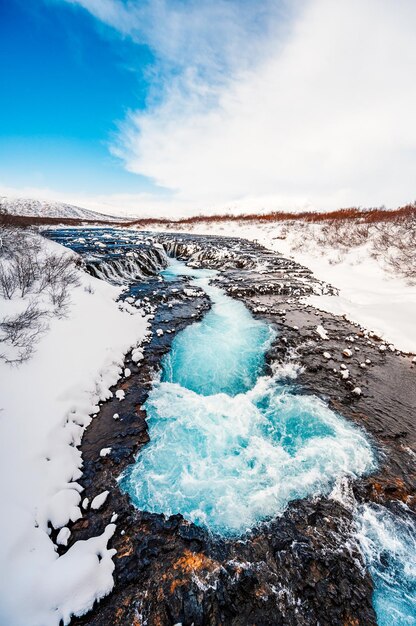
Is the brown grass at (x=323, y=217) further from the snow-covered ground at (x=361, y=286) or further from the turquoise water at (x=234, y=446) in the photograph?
the turquoise water at (x=234, y=446)

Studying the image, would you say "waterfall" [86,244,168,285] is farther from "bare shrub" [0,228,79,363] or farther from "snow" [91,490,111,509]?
"snow" [91,490,111,509]

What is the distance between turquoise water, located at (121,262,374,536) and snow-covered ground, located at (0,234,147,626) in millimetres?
908

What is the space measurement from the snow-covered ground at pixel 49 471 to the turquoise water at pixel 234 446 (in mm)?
908

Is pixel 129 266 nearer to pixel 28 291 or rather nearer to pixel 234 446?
pixel 28 291

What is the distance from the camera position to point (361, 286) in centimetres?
1353

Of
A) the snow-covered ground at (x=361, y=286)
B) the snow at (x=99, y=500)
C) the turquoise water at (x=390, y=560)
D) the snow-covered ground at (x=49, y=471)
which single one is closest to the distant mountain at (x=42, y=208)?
the snow-covered ground at (x=361, y=286)

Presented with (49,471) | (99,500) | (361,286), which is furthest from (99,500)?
(361,286)

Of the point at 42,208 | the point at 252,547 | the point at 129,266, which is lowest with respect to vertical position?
the point at 252,547

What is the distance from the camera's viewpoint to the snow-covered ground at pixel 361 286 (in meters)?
9.07

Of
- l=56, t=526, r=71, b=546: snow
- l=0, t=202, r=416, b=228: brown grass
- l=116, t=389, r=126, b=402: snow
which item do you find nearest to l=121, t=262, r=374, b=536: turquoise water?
l=116, t=389, r=126, b=402: snow

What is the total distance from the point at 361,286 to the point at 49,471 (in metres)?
14.6

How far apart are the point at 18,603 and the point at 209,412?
3662 mm

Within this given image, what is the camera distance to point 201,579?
302 cm

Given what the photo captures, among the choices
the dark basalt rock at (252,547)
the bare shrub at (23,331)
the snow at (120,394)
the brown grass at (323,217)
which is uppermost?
the brown grass at (323,217)
